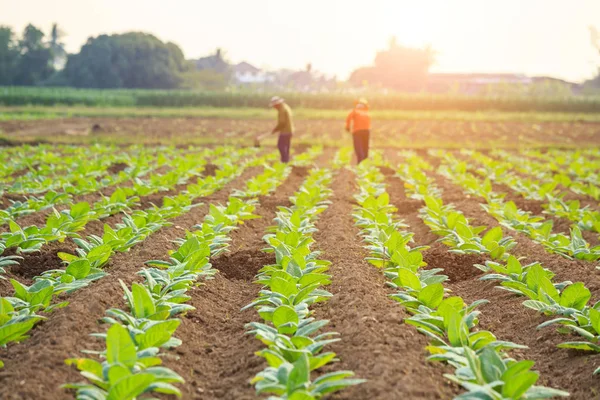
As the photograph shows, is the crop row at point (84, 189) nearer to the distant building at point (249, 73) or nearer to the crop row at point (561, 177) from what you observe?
the crop row at point (561, 177)

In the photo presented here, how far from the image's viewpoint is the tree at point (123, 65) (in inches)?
2427

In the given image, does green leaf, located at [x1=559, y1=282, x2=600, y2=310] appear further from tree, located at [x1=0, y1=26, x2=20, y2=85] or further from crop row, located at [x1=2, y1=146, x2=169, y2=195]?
tree, located at [x1=0, y1=26, x2=20, y2=85]

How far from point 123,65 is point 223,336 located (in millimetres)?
61690

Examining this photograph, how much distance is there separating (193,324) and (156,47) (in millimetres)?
62057

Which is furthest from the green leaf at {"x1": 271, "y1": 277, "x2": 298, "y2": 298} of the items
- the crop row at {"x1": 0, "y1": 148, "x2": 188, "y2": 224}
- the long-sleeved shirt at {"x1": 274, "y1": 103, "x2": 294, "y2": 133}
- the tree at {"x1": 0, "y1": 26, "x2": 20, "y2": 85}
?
the tree at {"x1": 0, "y1": 26, "x2": 20, "y2": 85}

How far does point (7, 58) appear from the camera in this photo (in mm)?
61438

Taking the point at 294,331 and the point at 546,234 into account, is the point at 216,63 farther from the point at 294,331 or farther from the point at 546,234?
the point at 294,331

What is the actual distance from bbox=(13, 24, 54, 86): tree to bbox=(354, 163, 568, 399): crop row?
6434 centimetres

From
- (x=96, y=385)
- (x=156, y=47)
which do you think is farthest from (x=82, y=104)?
(x=96, y=385)

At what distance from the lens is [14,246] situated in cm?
539

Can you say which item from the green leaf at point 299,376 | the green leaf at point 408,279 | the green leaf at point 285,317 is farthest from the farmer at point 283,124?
the green leaf at point 299,376

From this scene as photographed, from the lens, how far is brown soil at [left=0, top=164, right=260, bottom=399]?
2.86m

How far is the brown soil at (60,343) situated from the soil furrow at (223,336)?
467 millimetres

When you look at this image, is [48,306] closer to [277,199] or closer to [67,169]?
[277,199]
